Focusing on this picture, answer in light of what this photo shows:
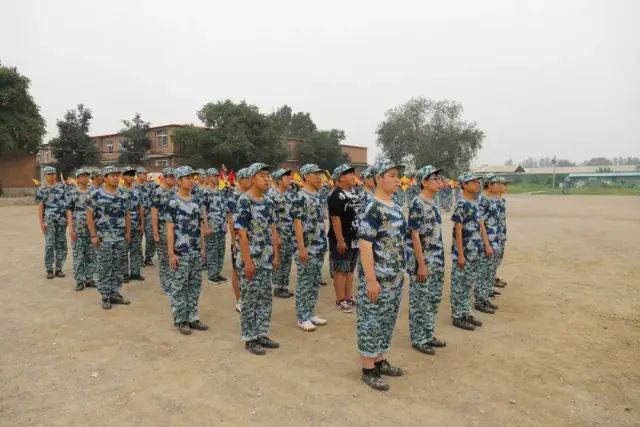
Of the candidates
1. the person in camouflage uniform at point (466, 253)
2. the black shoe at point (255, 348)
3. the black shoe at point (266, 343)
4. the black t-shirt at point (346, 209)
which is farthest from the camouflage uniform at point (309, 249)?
the person in camouflage uniform at point (466, 253)

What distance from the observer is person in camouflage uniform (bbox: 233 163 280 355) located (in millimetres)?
4039

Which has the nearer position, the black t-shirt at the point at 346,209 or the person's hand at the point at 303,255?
the person's hand at the point at 303,255

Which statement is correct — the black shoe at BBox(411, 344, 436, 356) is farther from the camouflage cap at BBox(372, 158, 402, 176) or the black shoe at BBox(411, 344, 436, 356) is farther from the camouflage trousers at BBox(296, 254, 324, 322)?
the camouflage cap at BBox(372, 158, 402, 176)

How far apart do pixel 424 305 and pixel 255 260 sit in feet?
5.96

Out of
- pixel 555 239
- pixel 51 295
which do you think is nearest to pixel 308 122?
pixel 555 239

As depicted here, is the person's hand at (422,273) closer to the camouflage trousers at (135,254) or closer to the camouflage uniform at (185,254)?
the camouflage uniform at (185,254)

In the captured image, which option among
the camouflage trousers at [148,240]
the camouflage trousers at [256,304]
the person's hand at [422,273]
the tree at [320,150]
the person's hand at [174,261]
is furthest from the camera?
the tree at [320,150]

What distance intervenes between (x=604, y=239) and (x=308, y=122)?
56183 mm

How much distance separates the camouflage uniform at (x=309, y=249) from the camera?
4.89m

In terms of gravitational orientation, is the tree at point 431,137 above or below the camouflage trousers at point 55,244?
above

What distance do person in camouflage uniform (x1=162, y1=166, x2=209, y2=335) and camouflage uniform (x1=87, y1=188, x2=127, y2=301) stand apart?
144 cm

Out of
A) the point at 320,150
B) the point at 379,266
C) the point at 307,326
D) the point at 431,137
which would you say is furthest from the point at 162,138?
the point at 379,266

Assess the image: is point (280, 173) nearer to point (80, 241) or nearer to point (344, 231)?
point (344, 231)

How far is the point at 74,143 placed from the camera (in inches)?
1321
